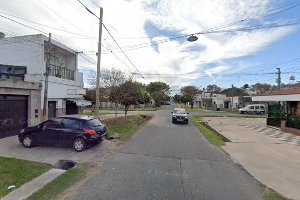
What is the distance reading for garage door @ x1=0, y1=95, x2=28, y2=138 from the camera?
11.8m

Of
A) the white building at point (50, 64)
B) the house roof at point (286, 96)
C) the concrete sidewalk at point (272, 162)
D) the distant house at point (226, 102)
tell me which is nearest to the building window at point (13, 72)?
the white building at point (50, 64)

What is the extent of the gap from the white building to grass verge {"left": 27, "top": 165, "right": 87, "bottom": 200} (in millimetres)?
9252

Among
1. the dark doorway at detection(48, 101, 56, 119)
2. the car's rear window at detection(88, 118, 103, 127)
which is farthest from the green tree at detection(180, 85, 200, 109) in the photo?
the car's rear window at detection(88, 118, 103, 127)

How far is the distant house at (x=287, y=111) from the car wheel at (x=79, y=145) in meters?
14.6

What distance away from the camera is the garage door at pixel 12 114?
11.8 meters

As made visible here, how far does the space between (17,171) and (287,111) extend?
22270 millimetres

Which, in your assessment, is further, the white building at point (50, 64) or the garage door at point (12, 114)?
the white building at point (50, 64)

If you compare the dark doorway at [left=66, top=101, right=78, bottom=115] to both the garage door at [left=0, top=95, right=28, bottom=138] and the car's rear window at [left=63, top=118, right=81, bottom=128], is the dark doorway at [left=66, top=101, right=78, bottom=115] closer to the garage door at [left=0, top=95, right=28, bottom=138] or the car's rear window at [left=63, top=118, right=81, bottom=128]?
the garage door at [left=0, top=95, right=28, bottom=138]

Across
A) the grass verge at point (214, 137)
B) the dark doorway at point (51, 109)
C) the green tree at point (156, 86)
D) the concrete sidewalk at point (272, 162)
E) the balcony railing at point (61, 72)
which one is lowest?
the concrete sidewalk at point (272, 162)

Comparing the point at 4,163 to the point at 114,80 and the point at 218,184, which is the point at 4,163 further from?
the point at 114,80

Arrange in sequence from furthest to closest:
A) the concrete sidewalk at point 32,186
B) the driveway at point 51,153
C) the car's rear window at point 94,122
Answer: the car's rear window at point 94,122
the driveway at point 51,153
the concrete sidewalk at point 32,186

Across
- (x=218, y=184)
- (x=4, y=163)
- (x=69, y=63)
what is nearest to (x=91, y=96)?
(x=69, y=63)

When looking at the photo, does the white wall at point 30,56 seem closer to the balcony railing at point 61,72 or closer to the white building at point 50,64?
the white building at point 50,64

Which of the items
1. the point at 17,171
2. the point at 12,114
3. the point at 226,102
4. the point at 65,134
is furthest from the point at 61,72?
the point at 226,102
